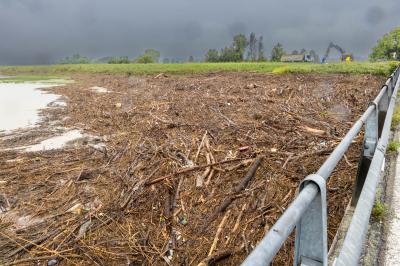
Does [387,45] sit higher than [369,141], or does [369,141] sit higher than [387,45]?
[387,45]

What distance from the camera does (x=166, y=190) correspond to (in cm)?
455

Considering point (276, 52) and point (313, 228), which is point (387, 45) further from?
point (313, 228)

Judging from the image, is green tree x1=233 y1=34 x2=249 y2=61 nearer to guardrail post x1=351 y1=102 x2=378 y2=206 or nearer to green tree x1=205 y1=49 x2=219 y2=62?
green tree x1=205 y1=49 x2=219 y2=62

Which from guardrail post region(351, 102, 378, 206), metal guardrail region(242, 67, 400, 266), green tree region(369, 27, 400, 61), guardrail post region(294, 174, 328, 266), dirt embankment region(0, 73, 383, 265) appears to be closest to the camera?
metal guardrail region(242, 67, 400, 266)

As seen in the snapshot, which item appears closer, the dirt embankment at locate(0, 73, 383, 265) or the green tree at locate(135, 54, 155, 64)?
the dirt embankment at locate(0, 73, 383, 265)

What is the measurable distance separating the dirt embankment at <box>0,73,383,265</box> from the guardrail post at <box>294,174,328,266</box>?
2.09m

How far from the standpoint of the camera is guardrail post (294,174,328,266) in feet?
3.75

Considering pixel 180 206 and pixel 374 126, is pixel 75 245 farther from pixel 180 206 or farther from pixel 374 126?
pixel 374 126

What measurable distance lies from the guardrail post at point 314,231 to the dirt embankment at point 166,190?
2.09 m

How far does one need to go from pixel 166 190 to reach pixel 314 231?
139 inches

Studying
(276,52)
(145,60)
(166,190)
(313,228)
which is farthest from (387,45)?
(313,228)

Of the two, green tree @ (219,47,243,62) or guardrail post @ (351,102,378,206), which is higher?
green tree @ (219,47,243,62)

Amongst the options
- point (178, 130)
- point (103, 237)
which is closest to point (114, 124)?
point (178, 130)

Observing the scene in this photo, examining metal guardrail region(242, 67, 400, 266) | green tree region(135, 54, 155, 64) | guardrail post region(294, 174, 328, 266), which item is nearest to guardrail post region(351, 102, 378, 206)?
metal guardrail region(242, 67, 400, 266)
